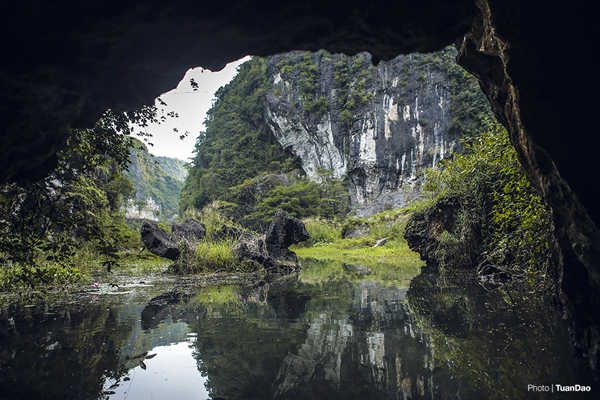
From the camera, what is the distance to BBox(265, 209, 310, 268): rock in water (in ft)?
29.3

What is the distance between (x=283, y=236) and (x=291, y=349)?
661 cm

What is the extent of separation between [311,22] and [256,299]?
3590 millimetres

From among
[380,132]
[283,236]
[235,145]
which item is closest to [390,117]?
[380,132]

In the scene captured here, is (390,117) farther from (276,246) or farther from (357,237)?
(276,246)

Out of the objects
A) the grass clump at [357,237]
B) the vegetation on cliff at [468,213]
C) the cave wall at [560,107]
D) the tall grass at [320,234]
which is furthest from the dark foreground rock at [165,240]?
the tall grass at [320,234]

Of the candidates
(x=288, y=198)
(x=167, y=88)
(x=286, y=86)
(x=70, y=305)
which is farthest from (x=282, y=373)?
(x=286, y=86)

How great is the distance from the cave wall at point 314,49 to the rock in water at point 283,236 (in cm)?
691

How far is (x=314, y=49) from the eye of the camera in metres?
2.28

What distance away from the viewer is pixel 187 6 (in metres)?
1.71

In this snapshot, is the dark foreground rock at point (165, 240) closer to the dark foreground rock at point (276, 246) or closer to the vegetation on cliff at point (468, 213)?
the dark foreground rock at point (276, 246)

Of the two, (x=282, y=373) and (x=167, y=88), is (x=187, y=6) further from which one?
(x=282, y=373)

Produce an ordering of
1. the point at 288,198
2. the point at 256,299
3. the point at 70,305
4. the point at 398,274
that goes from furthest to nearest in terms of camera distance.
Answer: the point at 288,198 → the point at 398,274 → the point at 256,299 → the point at 70,305

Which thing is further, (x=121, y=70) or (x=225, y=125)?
(x=225, y=125)

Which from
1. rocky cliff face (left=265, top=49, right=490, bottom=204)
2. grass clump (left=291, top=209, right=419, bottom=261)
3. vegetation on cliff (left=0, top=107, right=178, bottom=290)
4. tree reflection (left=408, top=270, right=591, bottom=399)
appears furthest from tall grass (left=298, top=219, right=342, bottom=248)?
vegetation on cliff (left=0, top=107, right=178, bottom=290)
